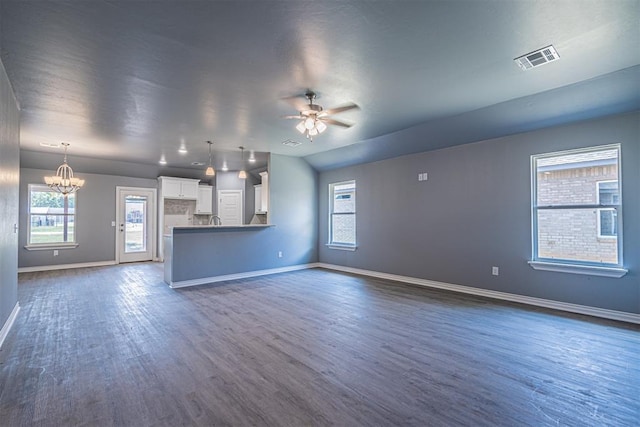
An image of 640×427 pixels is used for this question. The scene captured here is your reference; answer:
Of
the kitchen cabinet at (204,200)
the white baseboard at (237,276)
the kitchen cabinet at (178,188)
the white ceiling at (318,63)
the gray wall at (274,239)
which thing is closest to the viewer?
the white ceiling at (318,63)

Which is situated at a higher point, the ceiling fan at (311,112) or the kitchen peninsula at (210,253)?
the ceiling fan at (311,112)

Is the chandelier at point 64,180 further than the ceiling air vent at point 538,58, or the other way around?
the chandelier at point 64,180

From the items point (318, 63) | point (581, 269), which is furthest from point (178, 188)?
point (581, 269)

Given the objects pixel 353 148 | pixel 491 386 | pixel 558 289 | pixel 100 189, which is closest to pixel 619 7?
pixel 491 386

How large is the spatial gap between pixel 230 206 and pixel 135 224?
264 cm

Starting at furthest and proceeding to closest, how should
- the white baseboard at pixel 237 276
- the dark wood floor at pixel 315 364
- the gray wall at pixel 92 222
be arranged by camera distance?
the gray wall at pixel 92 222, the white baseboard at pixel 237 276, the dark wood floor at pixel 315 364

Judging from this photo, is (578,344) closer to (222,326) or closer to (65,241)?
(222,326)

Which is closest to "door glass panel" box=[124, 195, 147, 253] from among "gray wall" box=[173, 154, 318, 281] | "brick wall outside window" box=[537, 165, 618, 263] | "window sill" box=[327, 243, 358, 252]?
"gray wall" box=[173, 154, 318, 281]

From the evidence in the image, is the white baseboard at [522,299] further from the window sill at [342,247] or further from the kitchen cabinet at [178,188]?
the kitchen cabinet at [178,188]

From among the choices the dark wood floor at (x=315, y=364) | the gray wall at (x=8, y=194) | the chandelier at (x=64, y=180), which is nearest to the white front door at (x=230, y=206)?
the chandelier at (x=64, y=180)

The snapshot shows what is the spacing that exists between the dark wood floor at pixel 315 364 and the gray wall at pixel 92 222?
3.48 m

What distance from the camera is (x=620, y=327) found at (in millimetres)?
3367

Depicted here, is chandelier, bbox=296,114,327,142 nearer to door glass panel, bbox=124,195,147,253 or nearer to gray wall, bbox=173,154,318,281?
gray wall, bbox=173,154,318,281

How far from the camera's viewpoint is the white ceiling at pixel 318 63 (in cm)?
219
